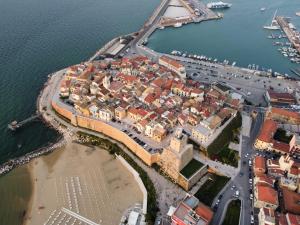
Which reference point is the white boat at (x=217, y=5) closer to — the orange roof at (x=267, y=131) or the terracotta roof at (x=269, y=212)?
the orange roof at (x=267, y=131)

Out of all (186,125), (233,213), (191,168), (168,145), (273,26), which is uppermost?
(273,26)

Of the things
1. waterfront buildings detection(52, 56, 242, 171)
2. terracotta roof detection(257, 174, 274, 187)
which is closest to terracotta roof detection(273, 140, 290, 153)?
terracotta roof detection(257, 174, 274, 187)

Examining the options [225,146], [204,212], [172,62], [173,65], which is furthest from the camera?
[172,62]

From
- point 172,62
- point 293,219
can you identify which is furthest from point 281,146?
point 172,62

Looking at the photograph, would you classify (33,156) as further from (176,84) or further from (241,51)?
(241,51)

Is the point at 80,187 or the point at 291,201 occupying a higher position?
the point at 291,201

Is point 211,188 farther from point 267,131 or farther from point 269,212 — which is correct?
point 267,131
